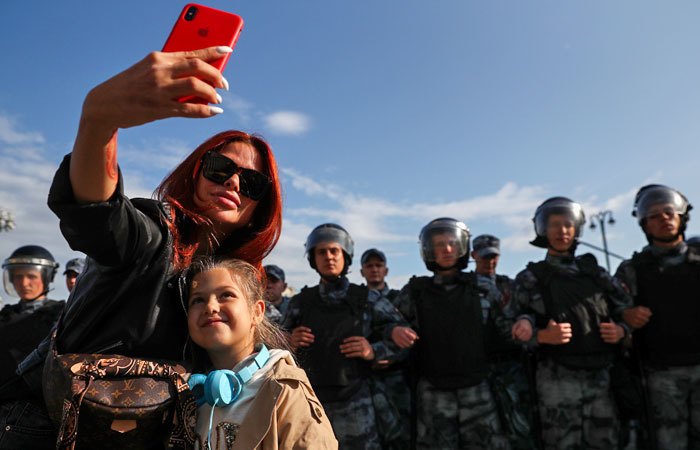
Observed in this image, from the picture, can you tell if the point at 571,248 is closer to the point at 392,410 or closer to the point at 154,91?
the point at 392,410

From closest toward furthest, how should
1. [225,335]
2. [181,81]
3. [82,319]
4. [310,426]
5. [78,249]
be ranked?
[181,81]
[78,249]
[82,319]
[310,426]
[225,335]

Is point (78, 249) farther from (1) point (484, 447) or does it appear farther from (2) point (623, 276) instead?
(2) point (623, 276)

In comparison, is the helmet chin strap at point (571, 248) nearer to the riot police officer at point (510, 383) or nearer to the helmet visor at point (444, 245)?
the riot police officer at point (510, 383)

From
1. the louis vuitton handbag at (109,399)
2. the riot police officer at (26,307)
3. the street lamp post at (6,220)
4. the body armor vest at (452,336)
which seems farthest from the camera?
the street lamp post at (6,220)

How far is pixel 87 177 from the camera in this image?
92 cm

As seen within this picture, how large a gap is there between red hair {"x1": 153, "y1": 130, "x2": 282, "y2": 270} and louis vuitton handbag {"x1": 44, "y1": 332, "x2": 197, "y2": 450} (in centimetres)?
32

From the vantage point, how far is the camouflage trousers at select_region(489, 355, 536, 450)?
4.48 meters

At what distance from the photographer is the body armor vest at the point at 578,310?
172 inches

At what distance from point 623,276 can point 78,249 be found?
17.4ft

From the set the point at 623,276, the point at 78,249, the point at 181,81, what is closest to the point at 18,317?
the point at 78,249

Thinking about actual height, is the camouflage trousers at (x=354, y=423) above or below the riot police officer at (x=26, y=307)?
below

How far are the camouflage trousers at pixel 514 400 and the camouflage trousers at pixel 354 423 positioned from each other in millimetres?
1292

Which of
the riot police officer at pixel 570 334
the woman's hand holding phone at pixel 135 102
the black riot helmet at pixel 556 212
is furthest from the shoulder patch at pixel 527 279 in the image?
the woman's hand holding phone at pixel 135 102

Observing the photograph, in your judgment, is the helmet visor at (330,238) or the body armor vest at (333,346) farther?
the helmet visor at (330,238)
